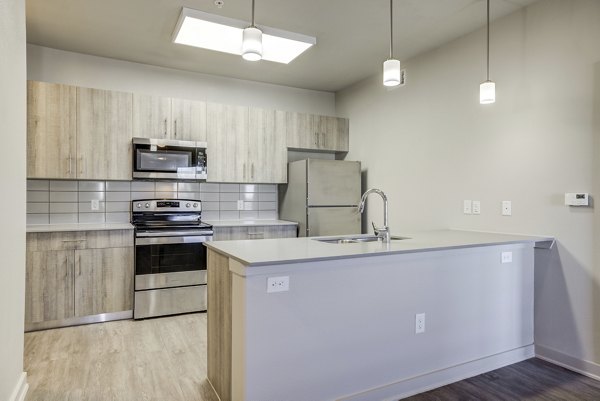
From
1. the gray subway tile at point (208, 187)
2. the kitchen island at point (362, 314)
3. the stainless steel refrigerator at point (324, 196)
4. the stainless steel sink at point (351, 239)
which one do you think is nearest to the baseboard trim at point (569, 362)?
the kitchen island at point (362, 314)

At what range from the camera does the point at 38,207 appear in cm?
378

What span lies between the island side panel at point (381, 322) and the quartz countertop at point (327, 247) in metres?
0.05

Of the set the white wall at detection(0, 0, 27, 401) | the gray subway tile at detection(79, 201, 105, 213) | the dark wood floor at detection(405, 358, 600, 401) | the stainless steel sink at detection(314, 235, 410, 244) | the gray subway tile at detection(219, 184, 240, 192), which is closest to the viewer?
the white wall at detection(0, 0, 27, 401)

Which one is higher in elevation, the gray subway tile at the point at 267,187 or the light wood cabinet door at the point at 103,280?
the gray subway tile at the point at 267,187

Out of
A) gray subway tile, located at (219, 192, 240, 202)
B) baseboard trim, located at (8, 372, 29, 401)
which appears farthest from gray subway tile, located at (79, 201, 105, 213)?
baseboard trim, located at (8, 372, 29, 401)

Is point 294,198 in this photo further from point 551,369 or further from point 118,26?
point 551,369

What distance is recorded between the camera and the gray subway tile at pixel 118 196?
406 cm

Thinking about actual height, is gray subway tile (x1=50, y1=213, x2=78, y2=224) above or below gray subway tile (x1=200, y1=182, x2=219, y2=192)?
below

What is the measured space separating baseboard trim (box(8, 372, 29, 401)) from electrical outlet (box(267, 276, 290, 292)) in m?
1.50

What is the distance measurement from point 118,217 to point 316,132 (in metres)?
2.50

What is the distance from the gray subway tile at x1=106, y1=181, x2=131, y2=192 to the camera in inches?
160

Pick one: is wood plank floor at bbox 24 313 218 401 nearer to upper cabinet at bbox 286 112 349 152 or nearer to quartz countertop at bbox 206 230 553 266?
quartz countertop at bbox 206 230 553 266

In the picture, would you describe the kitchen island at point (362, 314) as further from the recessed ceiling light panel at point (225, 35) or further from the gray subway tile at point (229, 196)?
the gray subway tile at point (229, 196)

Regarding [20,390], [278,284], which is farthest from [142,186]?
[278,284]
